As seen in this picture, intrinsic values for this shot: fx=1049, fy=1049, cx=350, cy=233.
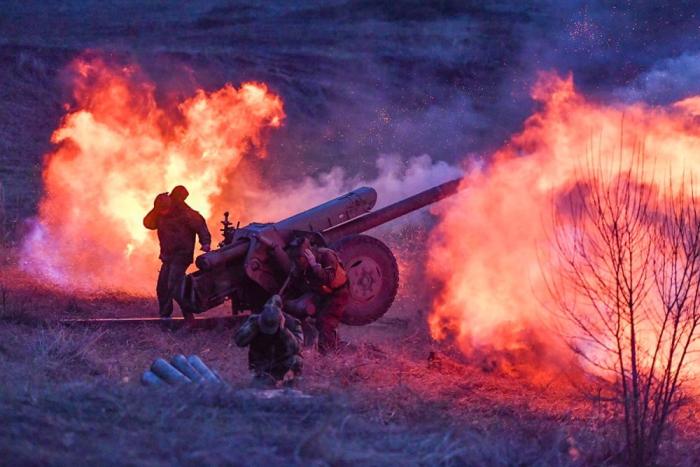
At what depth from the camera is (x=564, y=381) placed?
1278cm

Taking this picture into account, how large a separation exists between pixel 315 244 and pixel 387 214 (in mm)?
1542

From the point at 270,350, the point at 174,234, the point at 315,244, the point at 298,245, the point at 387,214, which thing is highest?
the point at 387,214

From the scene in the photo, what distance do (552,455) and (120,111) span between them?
16.2 meters

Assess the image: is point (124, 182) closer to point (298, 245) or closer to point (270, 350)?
point (298, 245)

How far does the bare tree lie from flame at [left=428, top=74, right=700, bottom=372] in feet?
1.09

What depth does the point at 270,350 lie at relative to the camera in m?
9.79

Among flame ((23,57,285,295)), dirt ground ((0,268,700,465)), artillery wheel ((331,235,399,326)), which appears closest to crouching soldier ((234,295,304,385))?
Answer: dirt ground ((0,268,700,465))

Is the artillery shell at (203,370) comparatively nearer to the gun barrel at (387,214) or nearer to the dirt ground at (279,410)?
the dirt ground at (279,410)

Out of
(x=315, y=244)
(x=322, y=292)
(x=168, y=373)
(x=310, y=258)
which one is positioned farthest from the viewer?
(x=315, y=244)

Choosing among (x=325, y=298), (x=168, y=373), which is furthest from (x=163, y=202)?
(x=168, y=373)

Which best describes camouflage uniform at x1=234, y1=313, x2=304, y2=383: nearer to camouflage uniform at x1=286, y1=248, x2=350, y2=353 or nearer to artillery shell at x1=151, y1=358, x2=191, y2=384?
artillery shell at x1=151, y1=358, x2=191, y2=384

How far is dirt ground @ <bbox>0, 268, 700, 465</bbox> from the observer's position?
23.0 ft

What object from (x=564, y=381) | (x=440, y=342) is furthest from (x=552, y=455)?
(x=440, y=342)

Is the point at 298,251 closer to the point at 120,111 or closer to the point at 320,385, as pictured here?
the point at 320,385
